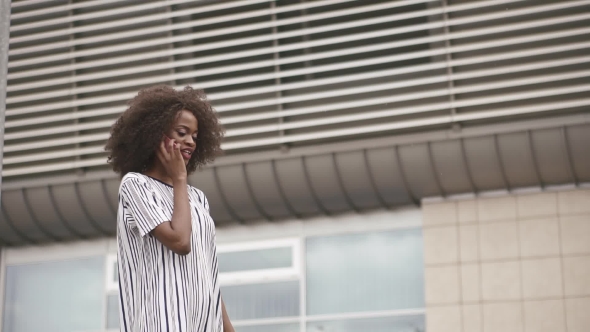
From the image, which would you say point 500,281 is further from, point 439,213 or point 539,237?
point 439,213

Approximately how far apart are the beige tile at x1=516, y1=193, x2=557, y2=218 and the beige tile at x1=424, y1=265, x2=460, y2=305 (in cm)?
90

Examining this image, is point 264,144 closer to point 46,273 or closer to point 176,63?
point 176,63

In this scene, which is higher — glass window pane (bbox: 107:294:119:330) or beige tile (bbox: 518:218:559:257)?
beige tile (bbox: 518:218:559:257)

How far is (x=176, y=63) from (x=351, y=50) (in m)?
1.97

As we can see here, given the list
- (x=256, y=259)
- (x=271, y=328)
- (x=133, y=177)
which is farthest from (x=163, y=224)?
(x=256, y=259)

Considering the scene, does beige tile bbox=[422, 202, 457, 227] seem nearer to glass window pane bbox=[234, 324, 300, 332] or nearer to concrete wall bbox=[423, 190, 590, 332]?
concrete wall bbox=[423, 190, 590, 332]

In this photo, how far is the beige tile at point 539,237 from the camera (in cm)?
1101

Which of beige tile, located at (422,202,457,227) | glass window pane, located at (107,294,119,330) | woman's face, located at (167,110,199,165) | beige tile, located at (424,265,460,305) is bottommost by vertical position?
glass window pane, located at (107,294,119,330)

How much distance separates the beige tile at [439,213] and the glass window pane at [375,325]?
1.01 meters

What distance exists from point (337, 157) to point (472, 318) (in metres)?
2.16

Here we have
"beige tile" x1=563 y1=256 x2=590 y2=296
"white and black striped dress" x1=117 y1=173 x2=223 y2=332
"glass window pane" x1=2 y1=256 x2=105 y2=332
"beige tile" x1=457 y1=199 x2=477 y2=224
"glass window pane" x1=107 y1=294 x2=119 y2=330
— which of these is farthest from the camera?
"glass window pane" x1=2 y1=256 x2=105 y2=332

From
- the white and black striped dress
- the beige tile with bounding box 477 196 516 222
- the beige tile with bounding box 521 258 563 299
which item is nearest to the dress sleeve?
the white and black striped dress

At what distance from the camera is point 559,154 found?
1093 cm

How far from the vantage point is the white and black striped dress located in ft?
11.1
